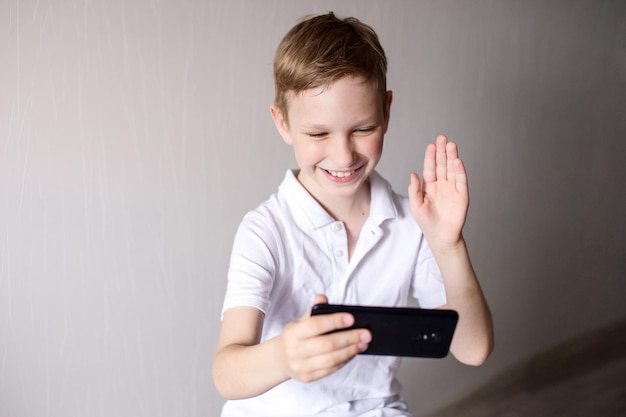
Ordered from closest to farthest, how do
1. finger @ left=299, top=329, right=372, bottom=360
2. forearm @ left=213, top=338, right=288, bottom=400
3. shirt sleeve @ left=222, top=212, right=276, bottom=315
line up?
finger @ left=299, top=329, right=372, bottom=360, forearm @ left=213, top=338, right=288, bottom=400, shirt sleeve @ left=222, top=212, right=276, bottom=315

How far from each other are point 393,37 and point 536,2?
638 millimetres

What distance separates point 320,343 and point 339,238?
1.27ft

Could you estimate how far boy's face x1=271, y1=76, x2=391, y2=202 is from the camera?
1097mm

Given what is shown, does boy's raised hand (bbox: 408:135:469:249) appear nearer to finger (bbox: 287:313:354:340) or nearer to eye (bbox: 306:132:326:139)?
eye (bbox: 306:132:326:139)

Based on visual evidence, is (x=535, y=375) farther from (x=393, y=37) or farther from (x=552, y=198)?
(x=393, y=37)

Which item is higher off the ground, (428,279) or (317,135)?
(317,135)

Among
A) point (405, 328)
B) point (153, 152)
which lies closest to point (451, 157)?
point (405, 328)

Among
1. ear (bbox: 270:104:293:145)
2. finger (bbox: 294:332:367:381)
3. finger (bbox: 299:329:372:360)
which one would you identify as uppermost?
ear (bbox: 270:104:293:145)

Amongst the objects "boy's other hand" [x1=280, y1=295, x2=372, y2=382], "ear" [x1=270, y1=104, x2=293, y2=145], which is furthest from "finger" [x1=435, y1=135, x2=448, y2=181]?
"boy's other hand" [x1=280, y1=295, x2=372, y2=382]

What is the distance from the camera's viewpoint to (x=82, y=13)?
1284 mm

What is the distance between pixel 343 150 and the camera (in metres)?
1.12

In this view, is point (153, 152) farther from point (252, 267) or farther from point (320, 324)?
point (320, 324)

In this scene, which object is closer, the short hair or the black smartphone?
A: the black smartphone

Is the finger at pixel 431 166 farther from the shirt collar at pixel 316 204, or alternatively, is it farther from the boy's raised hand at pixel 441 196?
the shirt collar at pixel 316 204
